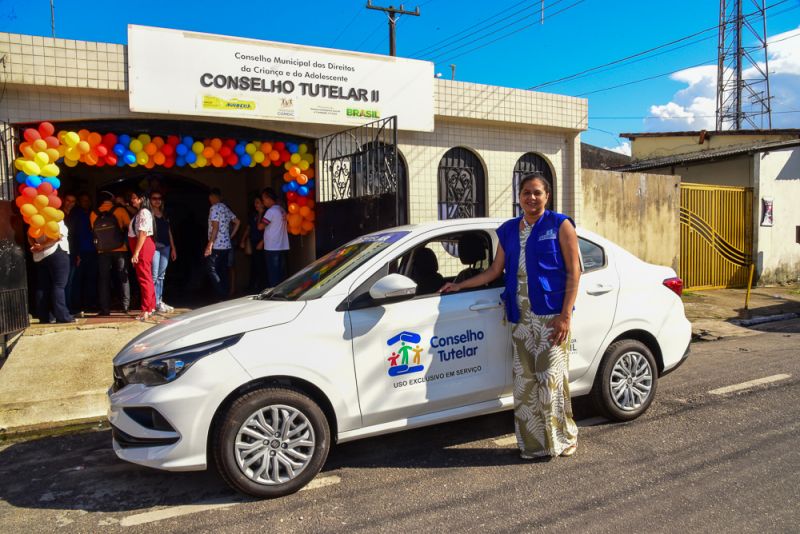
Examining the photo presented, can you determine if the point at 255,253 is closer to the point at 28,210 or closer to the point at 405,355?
the point at 28,210

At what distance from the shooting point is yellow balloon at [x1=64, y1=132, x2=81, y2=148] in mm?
7438

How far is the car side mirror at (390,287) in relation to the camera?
369 cm

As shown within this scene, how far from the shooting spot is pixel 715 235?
46.1 feet

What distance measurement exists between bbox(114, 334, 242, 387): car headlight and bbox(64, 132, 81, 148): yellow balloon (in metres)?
5.08

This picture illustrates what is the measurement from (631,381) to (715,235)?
1103cm

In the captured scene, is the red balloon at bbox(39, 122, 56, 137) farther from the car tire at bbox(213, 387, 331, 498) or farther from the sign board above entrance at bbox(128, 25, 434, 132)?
the car tire at bbox(213, 387, 331, 498)

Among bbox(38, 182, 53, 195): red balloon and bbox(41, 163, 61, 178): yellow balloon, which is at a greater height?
bbox(41, 163, 61, 178): yellow balloon

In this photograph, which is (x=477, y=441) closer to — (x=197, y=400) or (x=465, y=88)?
(x=197, y=400)

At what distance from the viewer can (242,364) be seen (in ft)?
11.3

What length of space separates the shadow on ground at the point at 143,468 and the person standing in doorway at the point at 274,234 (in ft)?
14.4

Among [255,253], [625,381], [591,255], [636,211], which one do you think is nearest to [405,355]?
[591,255]

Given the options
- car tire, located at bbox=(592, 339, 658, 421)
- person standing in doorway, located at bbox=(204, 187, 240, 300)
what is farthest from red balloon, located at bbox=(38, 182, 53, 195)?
car tire, located at bbox=(592, 339, 658, 421)

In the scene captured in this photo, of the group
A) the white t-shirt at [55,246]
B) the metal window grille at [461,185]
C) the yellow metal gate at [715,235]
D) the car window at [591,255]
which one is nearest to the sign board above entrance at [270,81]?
the metal window grille at [461,185]

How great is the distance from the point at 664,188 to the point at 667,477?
10.7m
